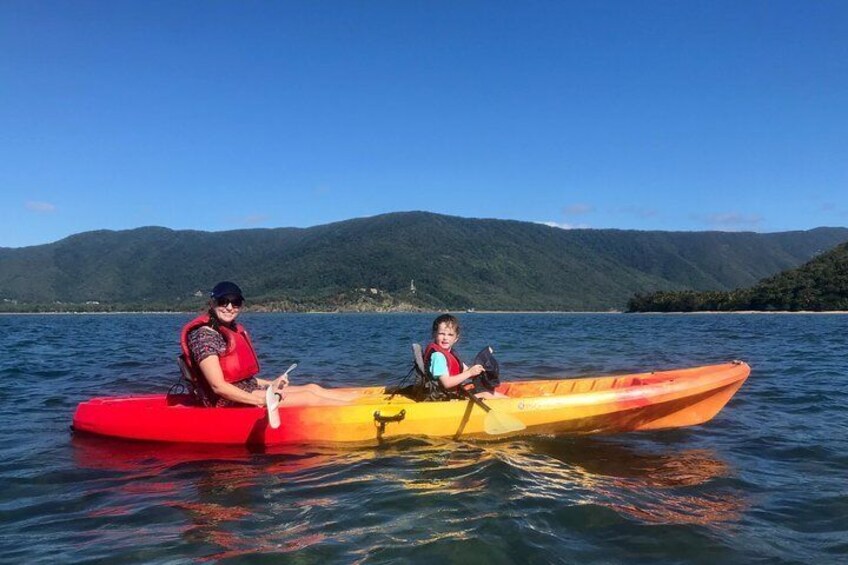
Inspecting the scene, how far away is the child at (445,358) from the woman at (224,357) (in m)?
1.60

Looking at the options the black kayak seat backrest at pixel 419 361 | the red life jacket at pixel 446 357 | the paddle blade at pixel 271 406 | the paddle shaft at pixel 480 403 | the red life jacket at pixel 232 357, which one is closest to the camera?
the paddle blade at pixel 271 406

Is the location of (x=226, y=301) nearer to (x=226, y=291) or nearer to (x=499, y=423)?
(x=226, y=291)

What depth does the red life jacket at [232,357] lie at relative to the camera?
7465 mm

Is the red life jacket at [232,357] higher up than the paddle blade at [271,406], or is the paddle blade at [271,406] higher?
the red life jacket at [232,357]

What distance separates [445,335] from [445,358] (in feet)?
1.01

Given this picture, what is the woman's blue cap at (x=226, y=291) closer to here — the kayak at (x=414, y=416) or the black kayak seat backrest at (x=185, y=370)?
the black kayak seat backrest at (x=185, y=370)

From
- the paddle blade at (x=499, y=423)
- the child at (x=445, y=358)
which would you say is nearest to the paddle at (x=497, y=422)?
the paddle blade at (x=499, y=423)

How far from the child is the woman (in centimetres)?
160

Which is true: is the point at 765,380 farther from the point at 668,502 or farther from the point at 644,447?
the point at 668,502

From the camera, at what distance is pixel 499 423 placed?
7859 millimetres

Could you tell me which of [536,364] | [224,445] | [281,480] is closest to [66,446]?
[224,445]

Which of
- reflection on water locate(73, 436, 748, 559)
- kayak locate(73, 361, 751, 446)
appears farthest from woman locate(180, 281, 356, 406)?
reflection on water locate(73, 436, 748, 559)

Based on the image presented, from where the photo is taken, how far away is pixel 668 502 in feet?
18.6

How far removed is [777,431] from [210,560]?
7428 mm
